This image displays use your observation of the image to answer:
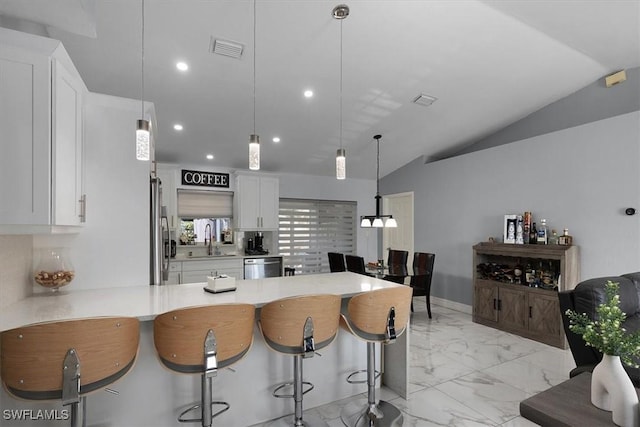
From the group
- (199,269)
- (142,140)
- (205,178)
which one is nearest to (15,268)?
(142,140)

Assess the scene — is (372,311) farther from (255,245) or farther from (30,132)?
(255,245)

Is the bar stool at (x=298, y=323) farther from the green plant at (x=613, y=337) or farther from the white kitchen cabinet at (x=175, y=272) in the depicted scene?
the white kitchen cabinet at (x=175, y=272)

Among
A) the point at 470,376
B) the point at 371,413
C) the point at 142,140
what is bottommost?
the point at 470,376

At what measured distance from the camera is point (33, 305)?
1875 millimetres

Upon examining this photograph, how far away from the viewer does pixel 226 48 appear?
10.0 feet

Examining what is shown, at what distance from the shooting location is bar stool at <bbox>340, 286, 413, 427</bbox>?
2.09m

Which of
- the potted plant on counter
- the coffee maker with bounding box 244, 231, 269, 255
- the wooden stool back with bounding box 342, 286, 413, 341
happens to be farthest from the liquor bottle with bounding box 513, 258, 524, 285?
the coffee maker with bounding box 244, 231, 269, 255

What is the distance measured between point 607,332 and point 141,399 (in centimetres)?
248

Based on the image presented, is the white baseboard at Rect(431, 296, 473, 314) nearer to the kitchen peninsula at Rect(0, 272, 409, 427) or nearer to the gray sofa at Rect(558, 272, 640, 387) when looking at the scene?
the gray sofa at Rect(558, 272, 640, 387)

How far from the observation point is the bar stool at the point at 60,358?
1.31 metres

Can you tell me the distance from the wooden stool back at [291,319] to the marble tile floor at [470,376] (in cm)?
84

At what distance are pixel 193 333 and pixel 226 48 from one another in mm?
2628

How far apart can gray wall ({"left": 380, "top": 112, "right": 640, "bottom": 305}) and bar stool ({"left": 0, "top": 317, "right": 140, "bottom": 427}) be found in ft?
15.7

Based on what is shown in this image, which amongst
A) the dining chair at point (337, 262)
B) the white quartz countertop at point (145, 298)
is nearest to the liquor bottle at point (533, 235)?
the dining chair at point (337, 262)
